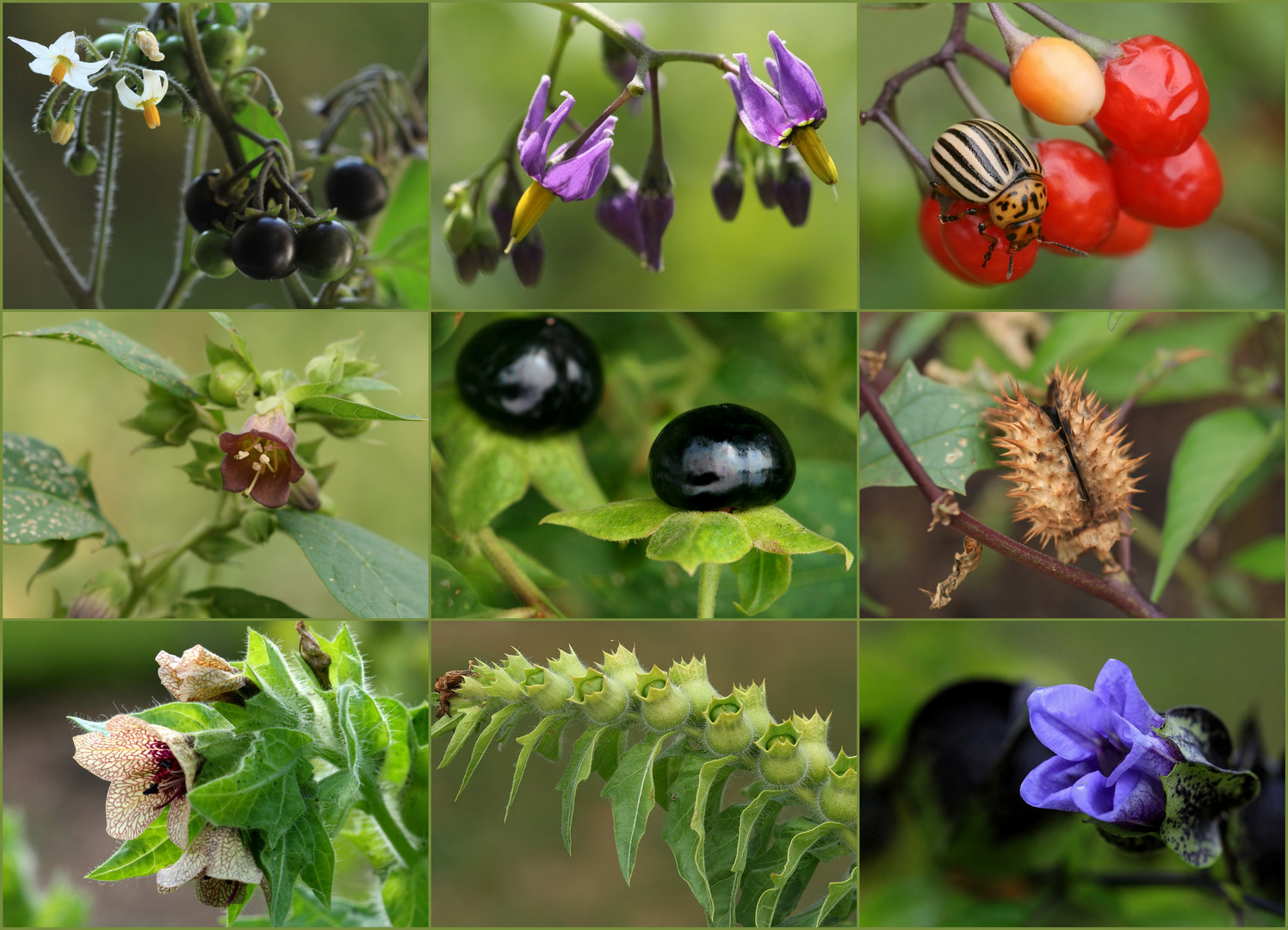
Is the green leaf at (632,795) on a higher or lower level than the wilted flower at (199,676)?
lower

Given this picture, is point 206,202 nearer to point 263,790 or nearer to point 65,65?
point 65,65

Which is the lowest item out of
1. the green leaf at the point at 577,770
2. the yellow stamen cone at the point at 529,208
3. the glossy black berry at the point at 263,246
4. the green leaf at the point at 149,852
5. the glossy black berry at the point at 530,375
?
the green leaf at the point at 149,852

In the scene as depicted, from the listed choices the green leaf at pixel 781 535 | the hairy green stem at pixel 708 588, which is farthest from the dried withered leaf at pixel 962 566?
the hairy green stem at pixel 708 588

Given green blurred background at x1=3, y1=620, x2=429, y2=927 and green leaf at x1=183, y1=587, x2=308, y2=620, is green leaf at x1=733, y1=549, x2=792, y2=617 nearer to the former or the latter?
green blurred background at x1=3, y1=620, x2=429, y2=927

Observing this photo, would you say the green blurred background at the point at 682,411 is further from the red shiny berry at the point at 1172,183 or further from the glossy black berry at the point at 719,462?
the red shiny berry at the point at 1172,183

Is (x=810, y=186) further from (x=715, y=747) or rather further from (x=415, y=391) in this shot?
(x=715, y=747)

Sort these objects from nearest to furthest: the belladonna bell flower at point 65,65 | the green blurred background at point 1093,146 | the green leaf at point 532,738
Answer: the green leaf at point 532,738
the belladonna bell flower at point 65,65
the green blurred background at point 1093,146

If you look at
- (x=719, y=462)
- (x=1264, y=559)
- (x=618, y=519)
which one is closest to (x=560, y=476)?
(x=618, y=519)
